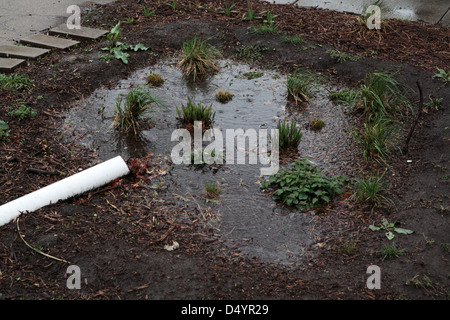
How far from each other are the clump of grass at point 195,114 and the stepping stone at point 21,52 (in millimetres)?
2318

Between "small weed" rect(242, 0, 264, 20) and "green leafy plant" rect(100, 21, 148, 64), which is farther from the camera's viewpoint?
"small weed" rect(242, 0, 264, 20)

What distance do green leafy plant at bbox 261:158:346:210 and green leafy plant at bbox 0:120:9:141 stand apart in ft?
8.56

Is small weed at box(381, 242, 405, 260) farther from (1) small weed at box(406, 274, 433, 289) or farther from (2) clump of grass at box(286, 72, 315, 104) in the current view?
(2) clump of grass at box(286, 72, 315, 104)

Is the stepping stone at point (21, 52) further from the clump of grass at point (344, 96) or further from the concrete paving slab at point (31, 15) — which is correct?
the clump of grass at point (344, 96)

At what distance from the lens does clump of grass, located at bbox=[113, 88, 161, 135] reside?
5.04 metres

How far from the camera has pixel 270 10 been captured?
7.51 metres

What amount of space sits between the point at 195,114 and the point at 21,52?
8.94ft

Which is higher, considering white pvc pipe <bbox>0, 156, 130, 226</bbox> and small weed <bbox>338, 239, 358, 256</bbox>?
white pvc pipe <bbox>0, 156, 130, 226</bbox>

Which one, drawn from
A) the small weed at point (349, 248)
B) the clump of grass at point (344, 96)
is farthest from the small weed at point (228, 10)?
the small weed at point (349, 248)

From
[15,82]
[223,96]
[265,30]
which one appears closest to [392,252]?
[223,96]

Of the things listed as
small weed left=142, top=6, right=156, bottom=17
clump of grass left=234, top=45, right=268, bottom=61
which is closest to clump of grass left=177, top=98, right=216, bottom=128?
clump of grass left=234, top=45, right=268, bottom=61

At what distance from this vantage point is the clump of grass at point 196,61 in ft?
20.1

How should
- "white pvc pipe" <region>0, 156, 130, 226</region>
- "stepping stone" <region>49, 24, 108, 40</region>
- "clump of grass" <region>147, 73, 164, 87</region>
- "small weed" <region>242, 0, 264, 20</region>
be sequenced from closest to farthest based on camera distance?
"white pvc pipe" <region>0, 156, 130, 226</region>
"clump of grass" <region>147, 73, 164, 87</region>
"stepping stone" <region>49, 24, 108, 40</region>
"small weed" <region>242, 0, 264, 20</region>
